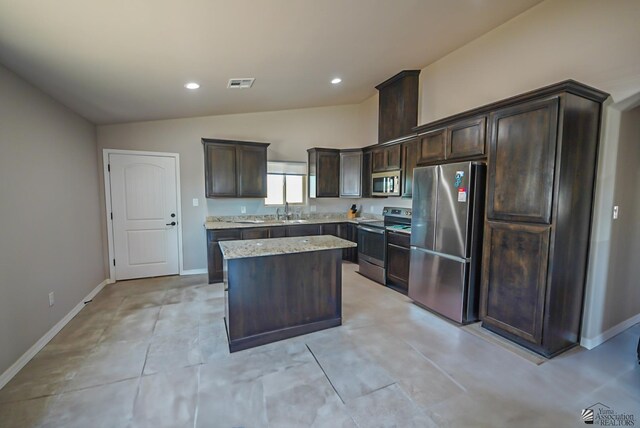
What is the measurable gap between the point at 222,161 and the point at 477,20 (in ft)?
12.7

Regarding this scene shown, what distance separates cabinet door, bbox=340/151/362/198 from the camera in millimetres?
5434

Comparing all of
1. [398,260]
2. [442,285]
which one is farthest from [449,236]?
[398,260]

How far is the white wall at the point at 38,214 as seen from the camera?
2201 millimetres

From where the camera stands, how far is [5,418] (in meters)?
1.76

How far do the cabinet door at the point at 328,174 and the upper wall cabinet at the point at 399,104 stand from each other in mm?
1118

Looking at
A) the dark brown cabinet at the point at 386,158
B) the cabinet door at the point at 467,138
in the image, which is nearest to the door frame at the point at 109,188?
the dark brown cabinet at the point at 386,158

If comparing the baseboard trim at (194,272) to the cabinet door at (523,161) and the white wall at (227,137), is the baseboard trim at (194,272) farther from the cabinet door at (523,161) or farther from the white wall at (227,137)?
the cabinet door at (523,161)

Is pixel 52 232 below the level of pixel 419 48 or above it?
below

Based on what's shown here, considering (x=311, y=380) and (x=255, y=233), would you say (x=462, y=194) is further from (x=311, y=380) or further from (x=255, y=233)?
(x=255, y=233)

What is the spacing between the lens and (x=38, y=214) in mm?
2605

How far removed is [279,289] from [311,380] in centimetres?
86

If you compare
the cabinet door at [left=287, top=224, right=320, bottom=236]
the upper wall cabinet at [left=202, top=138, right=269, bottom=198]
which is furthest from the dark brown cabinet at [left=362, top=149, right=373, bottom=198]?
the upper wall cabinet at [left=202, top=138, right=269, bottom=198]

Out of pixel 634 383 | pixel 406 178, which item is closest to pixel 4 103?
pixel 406 178

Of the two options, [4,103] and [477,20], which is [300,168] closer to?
[477,20]
